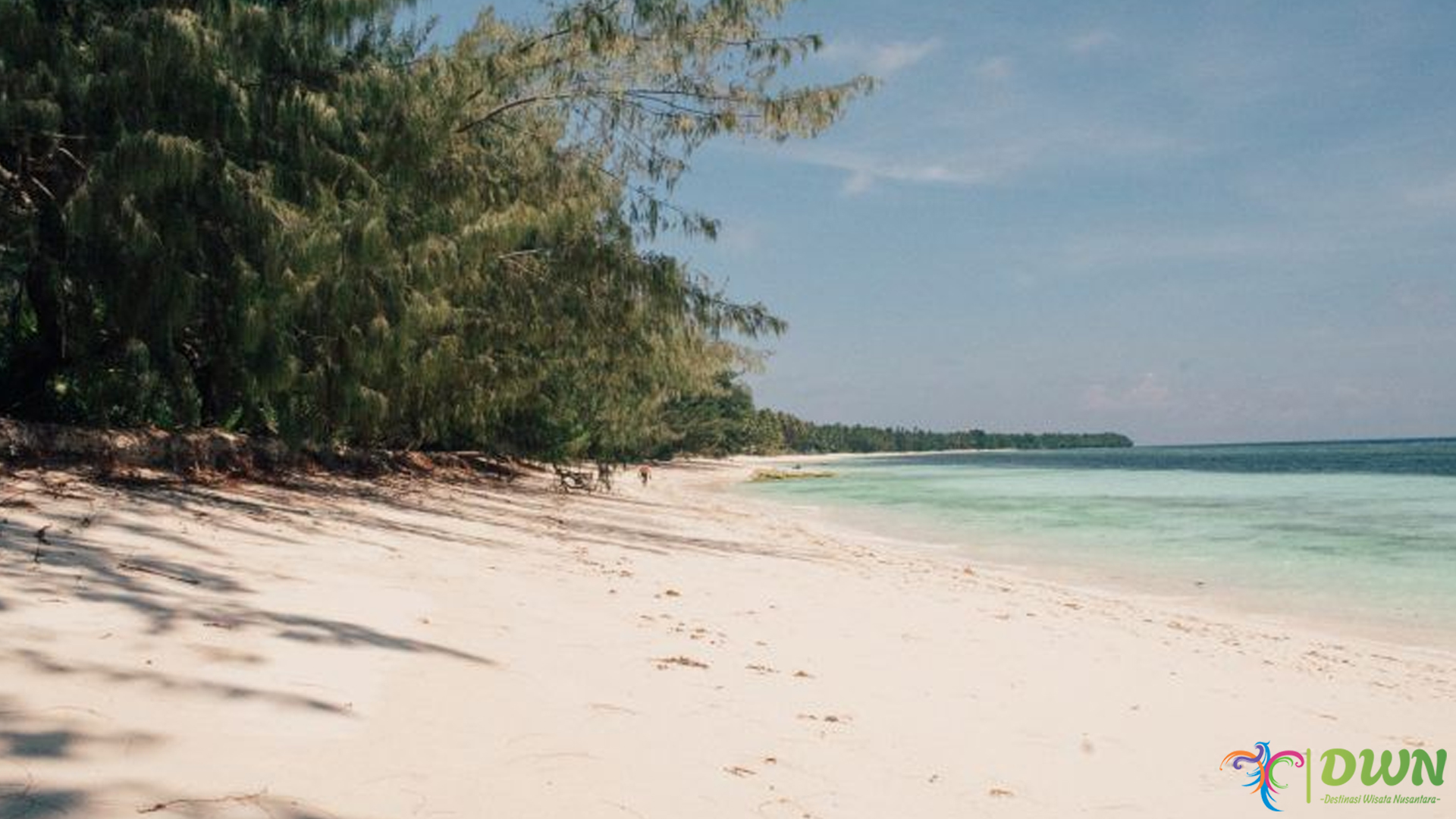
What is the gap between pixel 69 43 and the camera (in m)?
7.76

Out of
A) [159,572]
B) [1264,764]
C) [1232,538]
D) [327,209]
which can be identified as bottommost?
[1232,538]

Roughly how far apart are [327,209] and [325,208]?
3 cm

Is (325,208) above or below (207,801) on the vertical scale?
above

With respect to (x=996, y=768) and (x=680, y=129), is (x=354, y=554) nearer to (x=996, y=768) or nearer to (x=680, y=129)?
(x=996, y=768)

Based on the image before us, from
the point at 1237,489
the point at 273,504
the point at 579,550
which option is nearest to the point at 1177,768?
the point at 579,550

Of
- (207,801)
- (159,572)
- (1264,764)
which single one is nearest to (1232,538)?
(1264,764)

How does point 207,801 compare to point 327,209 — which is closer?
point 207,801

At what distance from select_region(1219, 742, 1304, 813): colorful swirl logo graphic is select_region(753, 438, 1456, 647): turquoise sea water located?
20.7 feet

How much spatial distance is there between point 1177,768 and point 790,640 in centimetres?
238

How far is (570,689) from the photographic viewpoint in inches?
162

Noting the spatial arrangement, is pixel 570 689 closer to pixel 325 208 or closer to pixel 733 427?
pixel 325 208

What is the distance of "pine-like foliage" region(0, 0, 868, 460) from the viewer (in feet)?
26.2

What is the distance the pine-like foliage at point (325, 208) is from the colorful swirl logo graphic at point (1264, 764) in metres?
8.00

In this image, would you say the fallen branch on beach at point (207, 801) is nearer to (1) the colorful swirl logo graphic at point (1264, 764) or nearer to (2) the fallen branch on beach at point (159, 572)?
(2) the fallen branch on beach at point (159, 572)
